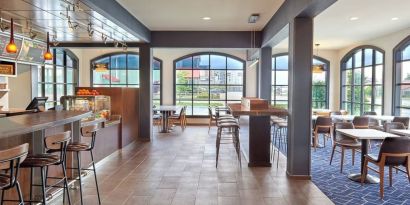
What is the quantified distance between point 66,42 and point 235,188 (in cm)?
667

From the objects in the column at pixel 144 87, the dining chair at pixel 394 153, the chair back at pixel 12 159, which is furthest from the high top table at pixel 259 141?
the chair back at pixel 12 159

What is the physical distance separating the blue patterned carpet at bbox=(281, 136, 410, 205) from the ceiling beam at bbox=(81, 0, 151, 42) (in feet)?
13.6

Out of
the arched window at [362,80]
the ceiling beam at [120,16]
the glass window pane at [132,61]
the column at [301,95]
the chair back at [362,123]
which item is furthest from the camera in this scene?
the glass window pane at [132,61]

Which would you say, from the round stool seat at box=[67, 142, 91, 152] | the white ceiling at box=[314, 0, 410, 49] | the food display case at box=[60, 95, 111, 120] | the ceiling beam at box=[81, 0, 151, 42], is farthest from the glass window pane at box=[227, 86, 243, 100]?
the round stool seat at box=[67, 142, 91, 152]

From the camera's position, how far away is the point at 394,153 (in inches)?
166

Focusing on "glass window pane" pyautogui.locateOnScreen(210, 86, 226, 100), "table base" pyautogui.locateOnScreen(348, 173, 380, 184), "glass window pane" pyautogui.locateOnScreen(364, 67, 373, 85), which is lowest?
"table base" pyautogui.locateOnScreen(348, 173, 380, 184)

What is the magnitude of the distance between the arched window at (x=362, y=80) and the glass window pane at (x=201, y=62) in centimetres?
501

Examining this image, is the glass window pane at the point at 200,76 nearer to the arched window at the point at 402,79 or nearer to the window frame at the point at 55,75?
the window frame at the point at 55,75

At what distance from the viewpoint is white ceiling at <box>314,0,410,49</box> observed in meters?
5.87

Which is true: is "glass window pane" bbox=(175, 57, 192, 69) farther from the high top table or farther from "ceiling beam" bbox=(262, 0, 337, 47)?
the high top table

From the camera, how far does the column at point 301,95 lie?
193 inches

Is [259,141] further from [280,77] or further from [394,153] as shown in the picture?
[280,77]

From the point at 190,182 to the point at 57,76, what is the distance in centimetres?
797

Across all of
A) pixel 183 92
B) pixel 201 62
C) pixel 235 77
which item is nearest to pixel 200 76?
pixel 201 62
